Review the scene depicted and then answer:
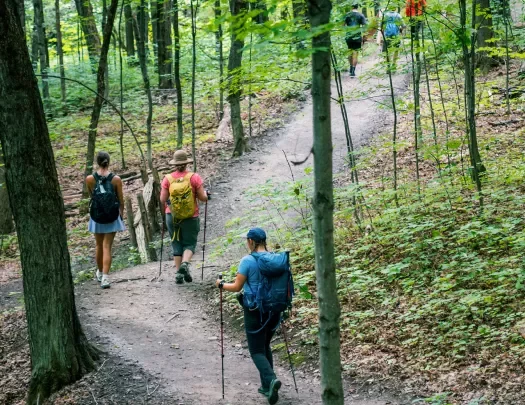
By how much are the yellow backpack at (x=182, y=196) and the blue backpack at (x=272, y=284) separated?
150 inches

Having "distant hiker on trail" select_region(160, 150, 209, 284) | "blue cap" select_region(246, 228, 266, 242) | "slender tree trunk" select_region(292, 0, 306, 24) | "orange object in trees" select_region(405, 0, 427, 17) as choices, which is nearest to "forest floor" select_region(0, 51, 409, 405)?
"distant hiker on trail" select_region(160, 150, 209, 284)

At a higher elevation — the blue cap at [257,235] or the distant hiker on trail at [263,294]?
the blue cap at [257,235]

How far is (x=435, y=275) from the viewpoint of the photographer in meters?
7.47

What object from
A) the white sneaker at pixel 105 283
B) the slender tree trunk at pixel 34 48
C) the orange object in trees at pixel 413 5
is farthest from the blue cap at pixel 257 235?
the slender tree trunk at pixel 34 48

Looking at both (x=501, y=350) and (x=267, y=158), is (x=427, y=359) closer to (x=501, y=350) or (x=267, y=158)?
(x=501, y=350)

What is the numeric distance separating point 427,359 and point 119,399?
10.5 feet

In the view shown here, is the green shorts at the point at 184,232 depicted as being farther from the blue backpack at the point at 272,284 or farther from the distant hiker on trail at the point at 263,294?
the blue backpack at the point at 272,284

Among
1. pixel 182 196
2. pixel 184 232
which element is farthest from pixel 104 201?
pixel 184 232

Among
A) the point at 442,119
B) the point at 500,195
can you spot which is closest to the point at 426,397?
the point at 500,195

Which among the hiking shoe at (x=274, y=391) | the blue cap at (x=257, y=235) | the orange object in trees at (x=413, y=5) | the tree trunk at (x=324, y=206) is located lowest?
the hiking shoe at (x=274, y=391)

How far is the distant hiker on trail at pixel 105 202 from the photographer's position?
8984mm

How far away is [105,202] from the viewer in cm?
905

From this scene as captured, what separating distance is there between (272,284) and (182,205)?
3.99 meters

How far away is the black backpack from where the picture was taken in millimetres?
8992
